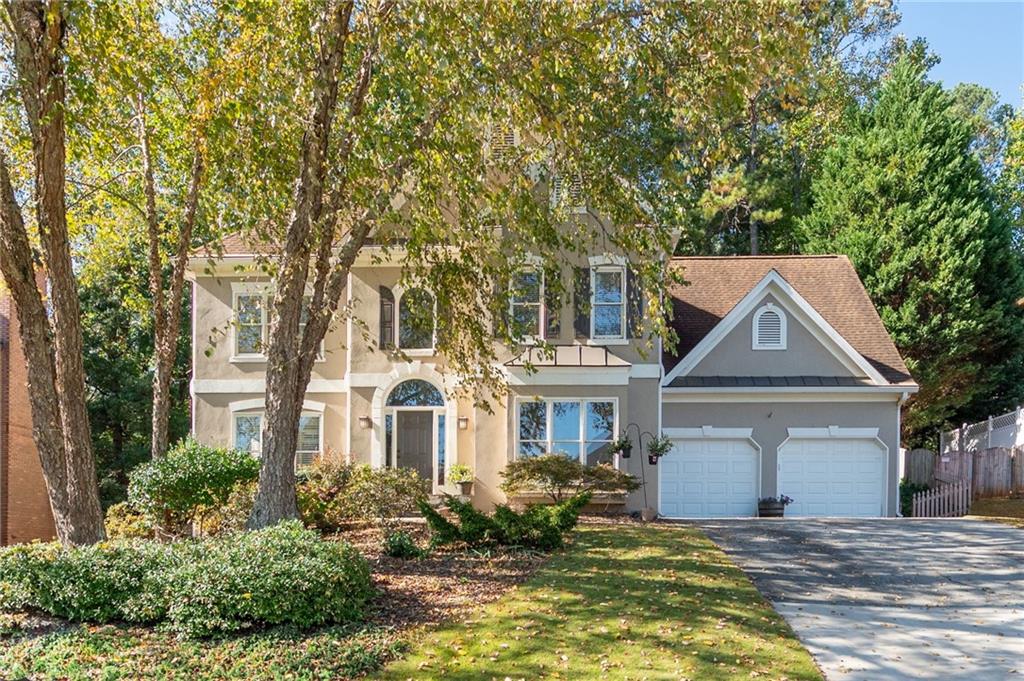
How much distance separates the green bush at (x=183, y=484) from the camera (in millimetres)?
15578

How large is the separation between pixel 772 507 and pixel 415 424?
8.20m

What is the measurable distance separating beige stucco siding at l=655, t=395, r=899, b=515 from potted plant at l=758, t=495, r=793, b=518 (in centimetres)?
37

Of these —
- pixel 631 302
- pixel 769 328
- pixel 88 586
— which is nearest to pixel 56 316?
pixel 88 586

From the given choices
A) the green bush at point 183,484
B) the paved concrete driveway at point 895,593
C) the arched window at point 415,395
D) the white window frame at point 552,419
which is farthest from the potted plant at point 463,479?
the green bush at point 183,484

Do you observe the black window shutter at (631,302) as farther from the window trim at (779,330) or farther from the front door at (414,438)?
the front door at (414,438)

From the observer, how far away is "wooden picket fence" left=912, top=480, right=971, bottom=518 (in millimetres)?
24719

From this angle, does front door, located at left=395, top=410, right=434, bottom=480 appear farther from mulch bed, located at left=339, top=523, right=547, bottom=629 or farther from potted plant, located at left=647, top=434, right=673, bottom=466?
mulch bed, located at left=339, top=523, right=547, bottom=629

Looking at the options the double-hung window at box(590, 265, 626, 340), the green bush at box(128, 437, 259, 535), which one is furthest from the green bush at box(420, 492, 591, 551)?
the double-hung window at box(590, 265, 626, 340)

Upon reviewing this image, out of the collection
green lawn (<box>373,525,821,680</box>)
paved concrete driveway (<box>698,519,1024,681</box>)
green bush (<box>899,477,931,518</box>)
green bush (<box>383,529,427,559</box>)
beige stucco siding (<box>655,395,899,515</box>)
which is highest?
beige stucco siding (<box>655,395,899,515</box>)

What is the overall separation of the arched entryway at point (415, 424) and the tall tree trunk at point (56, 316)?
33.5 ft

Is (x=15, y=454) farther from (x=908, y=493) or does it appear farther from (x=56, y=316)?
(x=908, y=493)

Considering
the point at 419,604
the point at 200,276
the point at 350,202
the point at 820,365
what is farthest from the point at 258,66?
the point at 820,365

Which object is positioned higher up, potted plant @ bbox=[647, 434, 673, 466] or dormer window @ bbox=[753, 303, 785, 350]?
dormer window @ bbox=[753, 303, 785, 350]

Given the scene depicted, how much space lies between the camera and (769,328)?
23.5m
